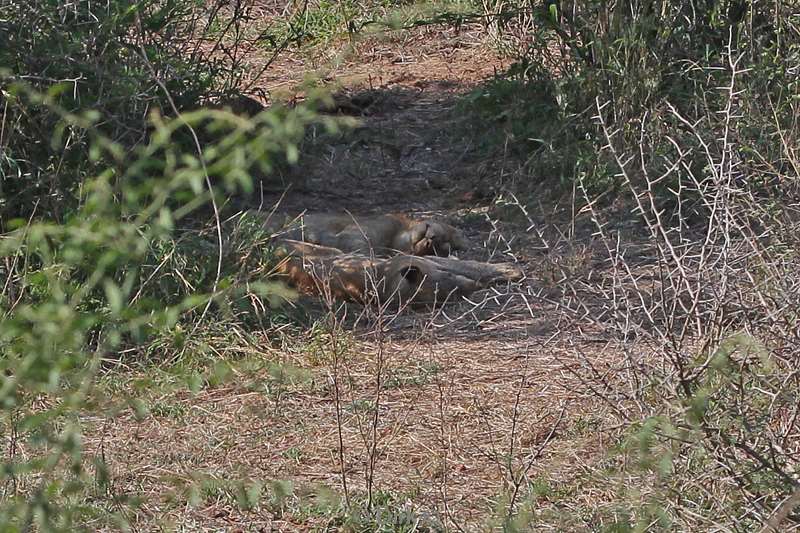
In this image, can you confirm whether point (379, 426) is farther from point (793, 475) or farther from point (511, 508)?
point (793, 475)

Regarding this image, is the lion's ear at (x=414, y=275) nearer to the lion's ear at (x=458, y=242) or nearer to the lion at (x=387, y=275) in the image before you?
the lion at (x=387, y=275)

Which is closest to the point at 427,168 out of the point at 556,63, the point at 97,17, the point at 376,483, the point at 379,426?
the point at 556,63

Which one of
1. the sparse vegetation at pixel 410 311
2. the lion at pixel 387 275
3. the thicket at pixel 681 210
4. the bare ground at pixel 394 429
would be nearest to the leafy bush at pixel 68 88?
the sparse vegetation at pixel 410 311

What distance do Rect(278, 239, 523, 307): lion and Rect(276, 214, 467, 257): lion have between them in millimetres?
310

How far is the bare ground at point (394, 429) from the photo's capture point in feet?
13.3

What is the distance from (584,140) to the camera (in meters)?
7.84

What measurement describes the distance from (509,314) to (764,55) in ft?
7.91

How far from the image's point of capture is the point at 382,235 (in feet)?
23.3

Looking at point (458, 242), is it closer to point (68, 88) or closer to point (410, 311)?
point (410, 311)

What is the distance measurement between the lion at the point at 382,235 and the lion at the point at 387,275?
1.02ft

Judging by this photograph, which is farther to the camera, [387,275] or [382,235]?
[382,235]

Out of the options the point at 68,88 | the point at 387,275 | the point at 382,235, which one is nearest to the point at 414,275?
the point at 387,275

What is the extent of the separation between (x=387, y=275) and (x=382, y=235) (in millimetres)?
795

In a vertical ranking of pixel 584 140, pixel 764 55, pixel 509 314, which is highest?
pixel 764 55
